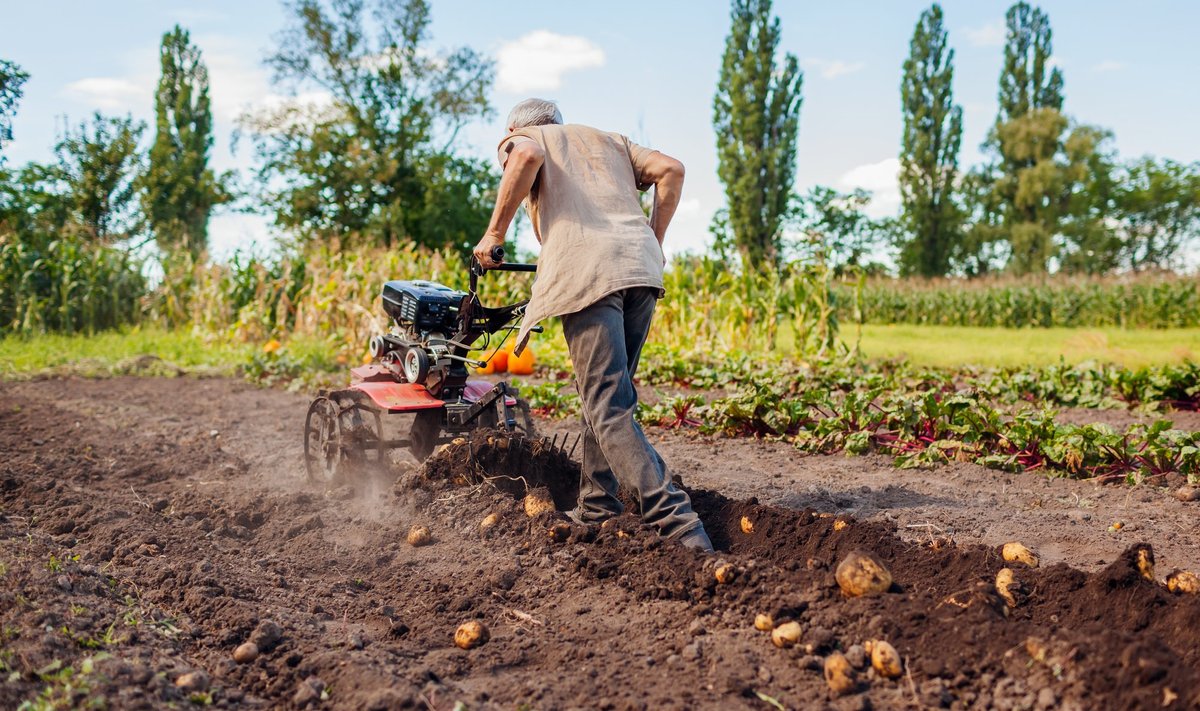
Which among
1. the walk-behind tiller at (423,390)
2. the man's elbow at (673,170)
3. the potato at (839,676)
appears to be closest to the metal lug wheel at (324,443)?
the walk-behind tiller at (423,390)

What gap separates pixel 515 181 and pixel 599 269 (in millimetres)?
478

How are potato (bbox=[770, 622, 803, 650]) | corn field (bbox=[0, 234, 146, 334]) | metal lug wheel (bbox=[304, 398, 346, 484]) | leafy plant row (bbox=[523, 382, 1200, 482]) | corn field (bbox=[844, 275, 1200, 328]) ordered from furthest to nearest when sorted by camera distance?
corn field (bbox=[844, 275, 1200, 328]), corn field (bbox=[0, 234, 146, 334]), leafy plant row (bbox=[523, 382, 1200, 482]), metal lug wheel (bbox=[304, 398, 346, 484]), potato (bbox=[770, 622, 803, 650])

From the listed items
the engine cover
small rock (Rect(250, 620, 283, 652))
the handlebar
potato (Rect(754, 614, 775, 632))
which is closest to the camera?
potato (Rect(754, 614, 775, 632))

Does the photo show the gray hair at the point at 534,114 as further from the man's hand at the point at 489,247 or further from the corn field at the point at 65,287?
the corn field at the point at 65,287

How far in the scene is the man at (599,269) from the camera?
3.54 meters

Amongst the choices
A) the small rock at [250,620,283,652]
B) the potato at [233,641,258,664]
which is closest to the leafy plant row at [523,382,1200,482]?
the small rock at [250,620,283,652]

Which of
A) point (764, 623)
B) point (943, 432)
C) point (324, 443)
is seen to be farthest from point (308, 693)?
point (943, 432)

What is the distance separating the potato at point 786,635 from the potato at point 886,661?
24 cm

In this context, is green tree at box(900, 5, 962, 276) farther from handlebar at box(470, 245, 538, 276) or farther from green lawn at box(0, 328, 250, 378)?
handlebar at box(470, 245, 538, 276)

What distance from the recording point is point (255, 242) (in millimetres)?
17078

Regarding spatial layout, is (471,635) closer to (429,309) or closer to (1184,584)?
(429,309)

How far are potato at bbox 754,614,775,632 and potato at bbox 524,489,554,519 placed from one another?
1.31 meters

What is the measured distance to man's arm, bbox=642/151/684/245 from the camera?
153 inches

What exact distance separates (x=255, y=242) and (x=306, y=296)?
3.11m
